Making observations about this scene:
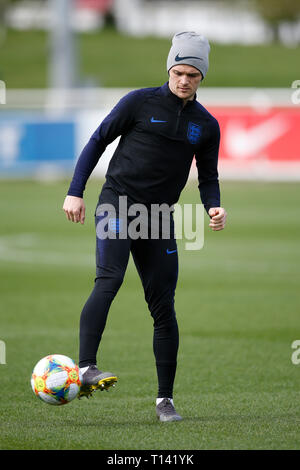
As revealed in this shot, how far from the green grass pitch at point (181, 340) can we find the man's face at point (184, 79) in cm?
202

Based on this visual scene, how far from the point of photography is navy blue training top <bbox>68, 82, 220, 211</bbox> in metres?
6.04

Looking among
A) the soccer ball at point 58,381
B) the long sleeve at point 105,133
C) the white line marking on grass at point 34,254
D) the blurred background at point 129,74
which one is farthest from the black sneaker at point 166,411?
the blurred background at point 129,74

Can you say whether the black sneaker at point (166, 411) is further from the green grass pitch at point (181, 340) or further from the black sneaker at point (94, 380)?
the black sneaker at point (94, 380)

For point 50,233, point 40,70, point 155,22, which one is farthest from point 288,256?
point 155,22

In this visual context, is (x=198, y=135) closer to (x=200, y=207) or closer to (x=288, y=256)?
(x=288, y=256)

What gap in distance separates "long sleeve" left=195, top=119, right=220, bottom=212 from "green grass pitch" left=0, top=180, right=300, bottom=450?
1372 millimetres

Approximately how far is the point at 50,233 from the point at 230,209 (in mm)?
4425

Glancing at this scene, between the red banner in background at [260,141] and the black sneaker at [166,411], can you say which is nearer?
the black sneaker at [166,411]

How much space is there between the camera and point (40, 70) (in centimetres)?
5084

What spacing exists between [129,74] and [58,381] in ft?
149

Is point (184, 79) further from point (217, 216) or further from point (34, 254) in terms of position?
point (34, 254)

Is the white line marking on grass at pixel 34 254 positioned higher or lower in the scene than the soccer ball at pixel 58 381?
higher

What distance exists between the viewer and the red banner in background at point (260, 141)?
75.5ft

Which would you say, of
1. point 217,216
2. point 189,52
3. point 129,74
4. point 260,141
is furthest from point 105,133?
point 129,74
